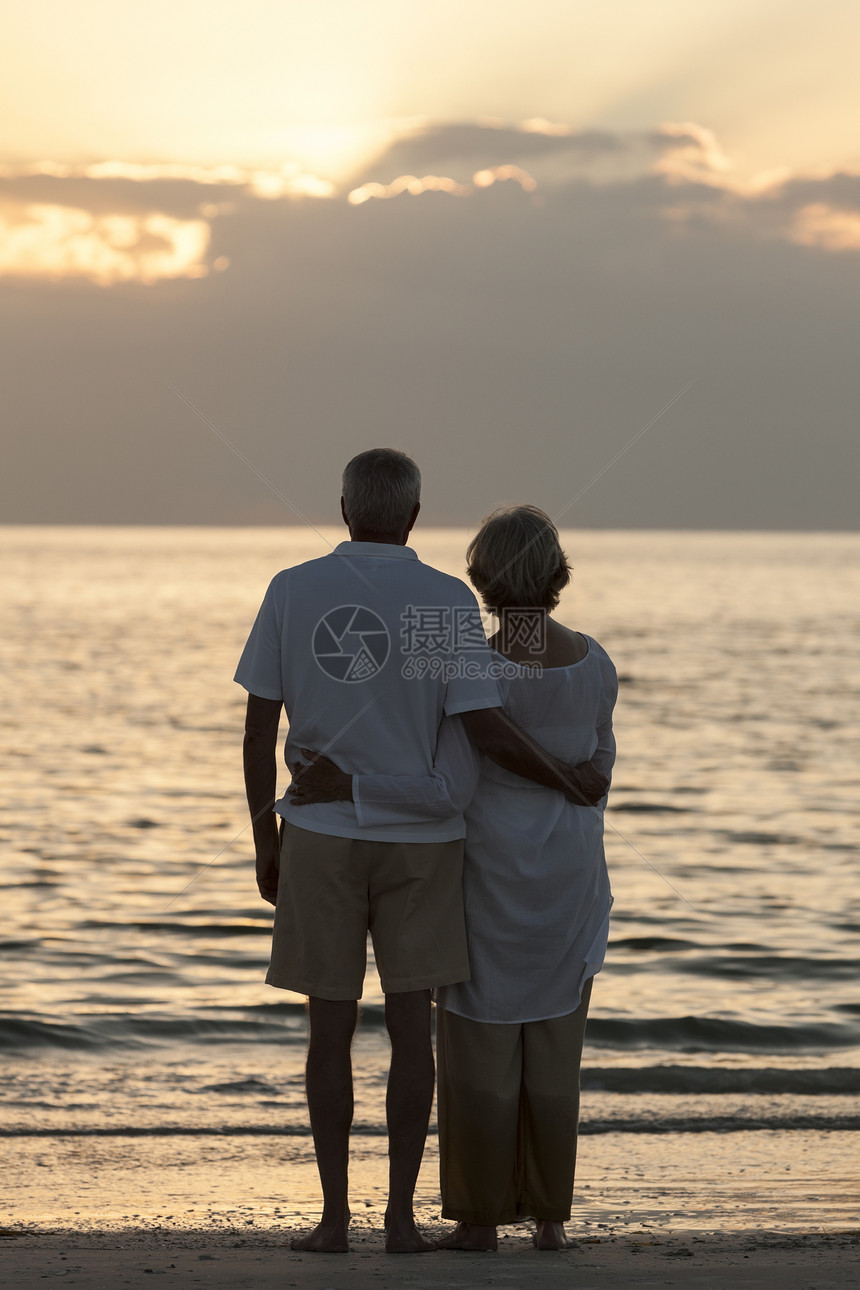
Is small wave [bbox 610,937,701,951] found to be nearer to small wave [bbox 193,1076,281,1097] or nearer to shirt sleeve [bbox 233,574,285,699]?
small wave [bbox 193,1076,281,1097]

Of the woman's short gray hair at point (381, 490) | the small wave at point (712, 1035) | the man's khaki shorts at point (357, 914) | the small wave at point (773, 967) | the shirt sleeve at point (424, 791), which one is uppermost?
the woman's short gray hair at point (381, 490)

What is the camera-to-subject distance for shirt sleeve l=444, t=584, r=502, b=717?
3035 mm

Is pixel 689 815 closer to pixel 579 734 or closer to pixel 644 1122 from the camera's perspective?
pixel 644 1122

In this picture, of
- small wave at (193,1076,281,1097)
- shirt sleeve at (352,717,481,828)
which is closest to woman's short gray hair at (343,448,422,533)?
shirt sleeve at (352,717,481,828)

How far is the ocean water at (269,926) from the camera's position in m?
5.61

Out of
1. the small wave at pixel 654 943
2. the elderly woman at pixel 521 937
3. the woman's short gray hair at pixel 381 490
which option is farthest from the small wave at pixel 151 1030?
the woman's short gray hair at pixel 381 490

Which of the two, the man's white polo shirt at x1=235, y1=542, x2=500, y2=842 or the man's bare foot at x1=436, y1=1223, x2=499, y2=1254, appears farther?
the man's bare foot at x1=436, y1=1223, x2=499, y2=1254

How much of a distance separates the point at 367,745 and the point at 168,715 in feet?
64.7

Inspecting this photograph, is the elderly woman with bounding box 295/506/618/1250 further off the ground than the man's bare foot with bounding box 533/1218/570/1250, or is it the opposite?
the elderly woman with bounding box 295/506/618/1250

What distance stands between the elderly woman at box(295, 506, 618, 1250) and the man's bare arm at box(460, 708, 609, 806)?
0.10 feet

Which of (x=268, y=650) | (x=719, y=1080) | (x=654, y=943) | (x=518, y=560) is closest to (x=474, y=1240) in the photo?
(x=268, y=650)

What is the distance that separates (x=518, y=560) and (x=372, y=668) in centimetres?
46

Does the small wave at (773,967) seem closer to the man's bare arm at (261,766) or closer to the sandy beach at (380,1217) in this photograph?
the sandy beach at (380,1217)

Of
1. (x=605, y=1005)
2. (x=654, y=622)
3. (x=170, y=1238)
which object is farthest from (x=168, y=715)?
(x=654, y=622)
